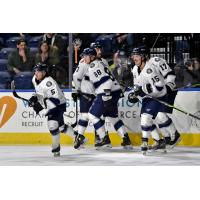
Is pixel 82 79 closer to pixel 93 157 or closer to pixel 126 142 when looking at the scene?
pixel 126 142

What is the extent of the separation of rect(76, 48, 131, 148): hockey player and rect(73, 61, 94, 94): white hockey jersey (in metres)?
0.16

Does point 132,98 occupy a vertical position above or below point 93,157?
above

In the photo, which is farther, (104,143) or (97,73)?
(104,143)

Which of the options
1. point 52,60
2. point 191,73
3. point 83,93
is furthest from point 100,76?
point 191,73

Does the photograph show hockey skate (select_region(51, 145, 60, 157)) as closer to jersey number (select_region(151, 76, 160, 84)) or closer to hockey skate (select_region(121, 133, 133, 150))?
hockey skate (select_region(121, 133, 133, 150))

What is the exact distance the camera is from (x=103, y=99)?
26.8 ft

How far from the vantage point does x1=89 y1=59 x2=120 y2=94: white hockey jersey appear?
8109 mm

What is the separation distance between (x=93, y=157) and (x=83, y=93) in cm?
104

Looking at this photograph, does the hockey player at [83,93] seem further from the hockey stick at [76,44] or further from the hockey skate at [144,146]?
the hockey skate at [144,146]

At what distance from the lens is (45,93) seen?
757 cm

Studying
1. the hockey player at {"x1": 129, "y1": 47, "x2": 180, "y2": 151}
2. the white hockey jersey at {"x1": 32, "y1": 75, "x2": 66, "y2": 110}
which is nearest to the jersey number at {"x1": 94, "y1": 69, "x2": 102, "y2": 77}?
the hockey player at {"x1": 129, "y1": 47, "x2": 180, "y2": 151}

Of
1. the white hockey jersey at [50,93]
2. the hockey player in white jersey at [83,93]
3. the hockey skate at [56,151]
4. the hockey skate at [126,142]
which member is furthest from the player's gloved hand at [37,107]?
the hockey skate at [126,142]
